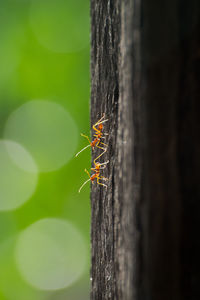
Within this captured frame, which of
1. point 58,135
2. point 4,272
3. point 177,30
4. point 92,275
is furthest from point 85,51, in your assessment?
point 177,30

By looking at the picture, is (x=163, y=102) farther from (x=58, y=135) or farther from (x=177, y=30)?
(x=58, y=135)

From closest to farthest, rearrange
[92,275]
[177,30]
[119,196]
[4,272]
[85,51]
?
[177,30]
[119,196]
[92,275]
[85,51]
[4,272]

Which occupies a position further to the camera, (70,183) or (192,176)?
(70,183)

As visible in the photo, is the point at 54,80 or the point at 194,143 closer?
the point at 194,143

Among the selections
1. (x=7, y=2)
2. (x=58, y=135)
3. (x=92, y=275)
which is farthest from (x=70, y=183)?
(x=92, y=275)

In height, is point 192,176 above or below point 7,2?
below

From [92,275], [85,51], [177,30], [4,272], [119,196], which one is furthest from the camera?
[4,272]

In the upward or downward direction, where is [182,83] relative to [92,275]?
upward

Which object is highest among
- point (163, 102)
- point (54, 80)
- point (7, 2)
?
point (7, 2)

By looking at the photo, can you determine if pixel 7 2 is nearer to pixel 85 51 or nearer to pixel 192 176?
pixel 85 51
